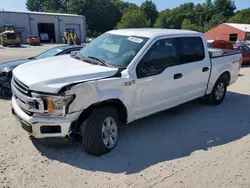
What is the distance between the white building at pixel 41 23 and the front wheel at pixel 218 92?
42.3 meters

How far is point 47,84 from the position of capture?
10.3 feet

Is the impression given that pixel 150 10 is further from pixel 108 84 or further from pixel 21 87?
pixel 21 87

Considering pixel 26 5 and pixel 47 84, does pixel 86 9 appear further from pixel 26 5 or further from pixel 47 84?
pixel 47 84

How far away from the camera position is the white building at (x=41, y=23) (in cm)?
4228

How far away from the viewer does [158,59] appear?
424 centimetres

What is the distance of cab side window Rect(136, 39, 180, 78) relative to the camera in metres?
3.94

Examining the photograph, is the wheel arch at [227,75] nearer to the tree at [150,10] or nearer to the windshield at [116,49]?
the windshield at [116,49]

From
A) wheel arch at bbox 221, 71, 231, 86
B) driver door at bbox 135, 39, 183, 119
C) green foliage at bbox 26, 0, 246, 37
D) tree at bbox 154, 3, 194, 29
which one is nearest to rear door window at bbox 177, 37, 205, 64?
driver door at bbox 135, 39, 183, 119

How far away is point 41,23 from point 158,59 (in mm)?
48081

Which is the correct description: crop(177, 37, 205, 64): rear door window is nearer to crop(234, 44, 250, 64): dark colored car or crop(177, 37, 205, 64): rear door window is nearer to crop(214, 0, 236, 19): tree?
crop(234, 44, 250, 64): dark colored car

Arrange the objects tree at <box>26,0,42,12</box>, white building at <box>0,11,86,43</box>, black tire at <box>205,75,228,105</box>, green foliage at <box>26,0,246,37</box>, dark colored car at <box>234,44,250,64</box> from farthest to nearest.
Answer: tree at <box>26,0,42,12</box>
green foliage at <box>26,0,246,37</box>
white building at <box>0,11,86,43</box>
dark colored car at <box>234,44,250,64</box>
black tire at <box>205,75,228,105</box>

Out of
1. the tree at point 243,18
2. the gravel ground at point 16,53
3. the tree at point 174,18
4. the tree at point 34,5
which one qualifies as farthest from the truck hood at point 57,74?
the tree at point 34,5

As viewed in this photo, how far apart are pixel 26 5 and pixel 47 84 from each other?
364ft

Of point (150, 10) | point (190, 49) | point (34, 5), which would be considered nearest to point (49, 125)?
point (190, 49)
